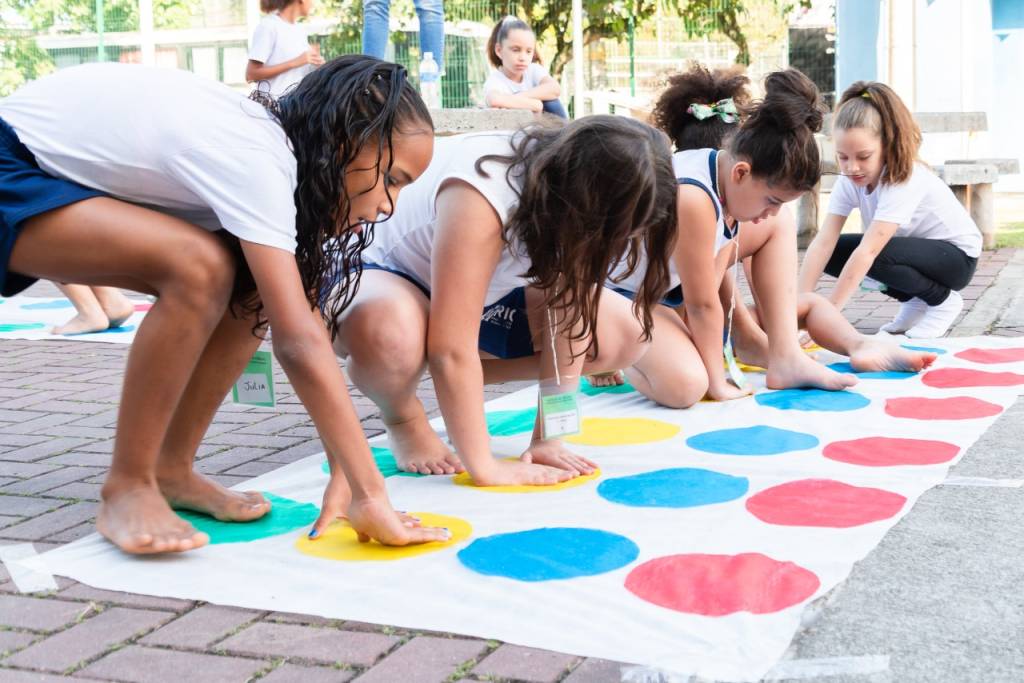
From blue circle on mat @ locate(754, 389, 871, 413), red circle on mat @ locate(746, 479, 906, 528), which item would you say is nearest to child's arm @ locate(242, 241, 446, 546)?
red circle on mat @ locate(746, 479, 906, 528)

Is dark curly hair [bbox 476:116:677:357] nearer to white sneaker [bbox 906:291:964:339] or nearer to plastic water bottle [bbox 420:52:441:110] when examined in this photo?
white sneaker [bbox 906:291:964:339]

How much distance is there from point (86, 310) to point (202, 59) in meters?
9.31

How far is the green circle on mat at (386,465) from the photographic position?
248 cm

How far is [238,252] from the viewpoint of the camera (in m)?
1.98

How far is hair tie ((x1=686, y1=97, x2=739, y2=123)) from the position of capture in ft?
11.2

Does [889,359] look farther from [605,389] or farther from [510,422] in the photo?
[510,422]

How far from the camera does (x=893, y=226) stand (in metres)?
3.88

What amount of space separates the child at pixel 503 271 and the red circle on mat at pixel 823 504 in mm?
422

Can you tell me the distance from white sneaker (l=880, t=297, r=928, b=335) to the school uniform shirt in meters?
1.32

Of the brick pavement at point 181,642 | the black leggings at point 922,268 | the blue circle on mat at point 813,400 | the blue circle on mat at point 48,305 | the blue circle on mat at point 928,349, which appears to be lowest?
the blue circle on mat at point 48,305

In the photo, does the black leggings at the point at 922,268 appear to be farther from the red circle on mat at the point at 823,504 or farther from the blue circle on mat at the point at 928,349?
the red circle on mat at the point at 823,504

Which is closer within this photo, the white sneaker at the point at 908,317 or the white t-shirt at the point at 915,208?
the white t-shirt at the point at 915,208

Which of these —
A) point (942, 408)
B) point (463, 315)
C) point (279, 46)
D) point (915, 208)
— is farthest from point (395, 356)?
point (279, 46)

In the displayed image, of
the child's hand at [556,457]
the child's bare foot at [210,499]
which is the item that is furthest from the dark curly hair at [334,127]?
the child's hand at [556,457]
